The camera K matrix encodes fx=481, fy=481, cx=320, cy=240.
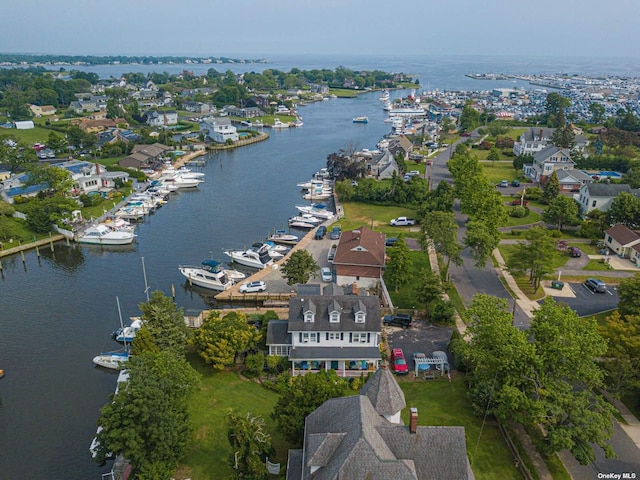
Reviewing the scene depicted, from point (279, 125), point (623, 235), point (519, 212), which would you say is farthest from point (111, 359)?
point (279, 125)

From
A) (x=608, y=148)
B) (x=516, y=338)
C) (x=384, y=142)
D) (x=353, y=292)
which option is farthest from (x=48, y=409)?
(x=608, y=148)

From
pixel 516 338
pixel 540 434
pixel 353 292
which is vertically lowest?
pixel 540 434

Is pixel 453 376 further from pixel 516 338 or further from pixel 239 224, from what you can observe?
pixel 239 224

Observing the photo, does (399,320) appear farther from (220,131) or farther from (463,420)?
(220,131)

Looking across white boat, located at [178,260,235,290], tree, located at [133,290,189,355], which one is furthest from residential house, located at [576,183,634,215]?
tree, located at [133,290,189,355]

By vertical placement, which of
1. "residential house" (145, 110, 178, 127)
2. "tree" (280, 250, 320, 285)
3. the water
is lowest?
the water

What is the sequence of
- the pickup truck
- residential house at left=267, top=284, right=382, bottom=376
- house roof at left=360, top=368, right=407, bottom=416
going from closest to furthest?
house roof at left=360, top=368, right=407, bottom=416, residential house at left=267, top=284, right=382, bottom=376, the pickup truck

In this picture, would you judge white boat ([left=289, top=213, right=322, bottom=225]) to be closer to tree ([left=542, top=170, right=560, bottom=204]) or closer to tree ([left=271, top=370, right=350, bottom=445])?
tree ([left=542, top=170, right=560, bottom=204])
